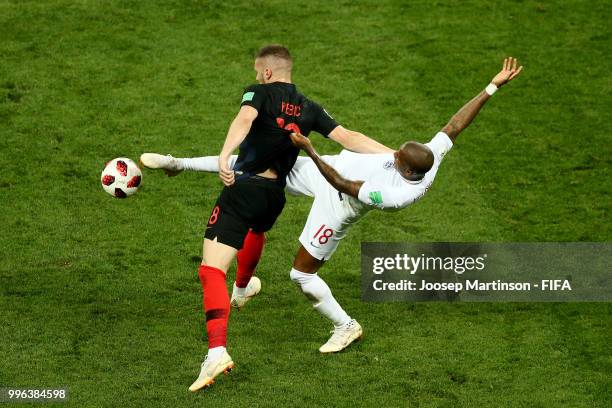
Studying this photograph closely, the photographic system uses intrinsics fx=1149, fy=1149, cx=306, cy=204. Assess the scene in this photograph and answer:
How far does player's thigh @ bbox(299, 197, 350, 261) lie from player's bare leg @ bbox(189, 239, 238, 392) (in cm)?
65

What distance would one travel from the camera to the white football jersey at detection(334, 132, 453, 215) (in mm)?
8539

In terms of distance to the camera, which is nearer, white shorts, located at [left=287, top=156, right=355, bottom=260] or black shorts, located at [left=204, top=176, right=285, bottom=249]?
black shorts, located at [left=204, top=176, right=285, bottom=249]

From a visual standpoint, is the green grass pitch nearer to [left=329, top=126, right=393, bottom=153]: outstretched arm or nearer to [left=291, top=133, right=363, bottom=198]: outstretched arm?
[left=291, top=133, right=363, bottom=198]: outstretched arm

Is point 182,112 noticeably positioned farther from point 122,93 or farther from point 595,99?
point 595,99

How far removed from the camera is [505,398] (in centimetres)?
848

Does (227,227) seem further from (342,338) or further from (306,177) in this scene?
(342,338)

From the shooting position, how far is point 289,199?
12.1 metres

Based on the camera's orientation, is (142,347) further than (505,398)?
Yes

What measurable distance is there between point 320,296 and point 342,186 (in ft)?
3.39

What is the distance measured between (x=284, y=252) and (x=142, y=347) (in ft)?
7.52

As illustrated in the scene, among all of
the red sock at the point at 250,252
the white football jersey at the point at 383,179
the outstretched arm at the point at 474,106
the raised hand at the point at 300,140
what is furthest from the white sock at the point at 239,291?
the outstretched arm at the point at 474,106

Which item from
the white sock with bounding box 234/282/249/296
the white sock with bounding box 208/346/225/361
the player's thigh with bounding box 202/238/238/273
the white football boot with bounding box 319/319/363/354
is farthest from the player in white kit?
the white sock with bounding box 208/346/225/361

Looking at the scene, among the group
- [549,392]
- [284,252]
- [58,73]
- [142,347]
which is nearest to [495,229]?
[284,252]

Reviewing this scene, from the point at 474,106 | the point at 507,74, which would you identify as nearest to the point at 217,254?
the point at 474,106
